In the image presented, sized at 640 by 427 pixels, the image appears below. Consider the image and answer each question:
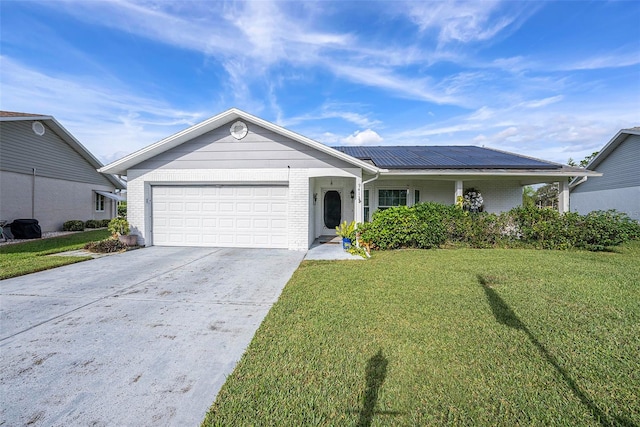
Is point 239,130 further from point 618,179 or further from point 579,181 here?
point 618,179

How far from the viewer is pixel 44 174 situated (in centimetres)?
1315

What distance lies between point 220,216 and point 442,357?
8077 mm

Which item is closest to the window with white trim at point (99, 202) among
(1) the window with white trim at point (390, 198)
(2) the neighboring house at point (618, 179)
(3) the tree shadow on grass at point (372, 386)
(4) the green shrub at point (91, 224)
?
(4) the green shrub at point (91, 224)

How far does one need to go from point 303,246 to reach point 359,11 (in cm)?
823

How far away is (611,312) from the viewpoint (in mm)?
3762

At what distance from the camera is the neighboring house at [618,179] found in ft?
41.6

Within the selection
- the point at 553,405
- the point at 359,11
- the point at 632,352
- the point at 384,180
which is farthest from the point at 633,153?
the point at 553,405

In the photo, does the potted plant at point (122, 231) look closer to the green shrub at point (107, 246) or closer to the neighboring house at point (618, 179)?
the green shrub at point (107, 246)

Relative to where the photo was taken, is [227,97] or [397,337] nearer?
[397,337]

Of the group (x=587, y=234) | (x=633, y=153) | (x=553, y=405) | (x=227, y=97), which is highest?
(x=227, y=97)

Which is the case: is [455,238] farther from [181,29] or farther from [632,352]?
[181,29]

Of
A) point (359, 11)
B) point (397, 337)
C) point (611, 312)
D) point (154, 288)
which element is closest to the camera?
point (397, 337)

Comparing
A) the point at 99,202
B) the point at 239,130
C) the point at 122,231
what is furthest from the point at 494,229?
the point at 99,202

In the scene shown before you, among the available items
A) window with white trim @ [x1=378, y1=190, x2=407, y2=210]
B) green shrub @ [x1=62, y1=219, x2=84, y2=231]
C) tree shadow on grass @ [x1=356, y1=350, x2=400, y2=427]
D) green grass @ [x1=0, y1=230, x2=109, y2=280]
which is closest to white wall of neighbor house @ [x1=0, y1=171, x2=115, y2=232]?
green shrub @ [x1=62, y1=219, x2=84, y2=231]
